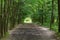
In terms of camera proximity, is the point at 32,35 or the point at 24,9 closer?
the point at 32,35

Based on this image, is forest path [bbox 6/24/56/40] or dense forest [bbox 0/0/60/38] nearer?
forest path [bbox 6/24/56/40]

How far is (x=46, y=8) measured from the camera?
44.8m

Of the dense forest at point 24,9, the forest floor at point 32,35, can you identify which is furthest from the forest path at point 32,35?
the dense forest at point 24,9

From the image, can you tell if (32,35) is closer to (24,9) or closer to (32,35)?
(32,35)

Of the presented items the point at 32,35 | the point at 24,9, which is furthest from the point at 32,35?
the point at 24,9

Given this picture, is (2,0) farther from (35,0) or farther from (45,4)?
(35,0)

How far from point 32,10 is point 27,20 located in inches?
1063

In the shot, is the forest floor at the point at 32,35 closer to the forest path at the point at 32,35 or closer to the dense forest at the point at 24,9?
the forest path at the point at 32,35

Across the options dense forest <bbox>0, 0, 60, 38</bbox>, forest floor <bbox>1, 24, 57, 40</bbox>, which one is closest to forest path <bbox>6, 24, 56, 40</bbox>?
forest floor <bbox>1, 24, 57, 40</bbox>

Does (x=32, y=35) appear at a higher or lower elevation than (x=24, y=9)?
lower

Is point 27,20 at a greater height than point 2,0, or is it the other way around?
point 2,0

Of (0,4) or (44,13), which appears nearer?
(0,4)

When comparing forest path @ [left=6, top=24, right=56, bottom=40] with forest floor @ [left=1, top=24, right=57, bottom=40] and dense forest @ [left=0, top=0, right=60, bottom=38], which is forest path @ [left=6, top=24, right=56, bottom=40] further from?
dense forest @ [left=0, top=0, right=60, bottom=38]

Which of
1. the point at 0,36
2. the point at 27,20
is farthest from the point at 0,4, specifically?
the point at 27,20
